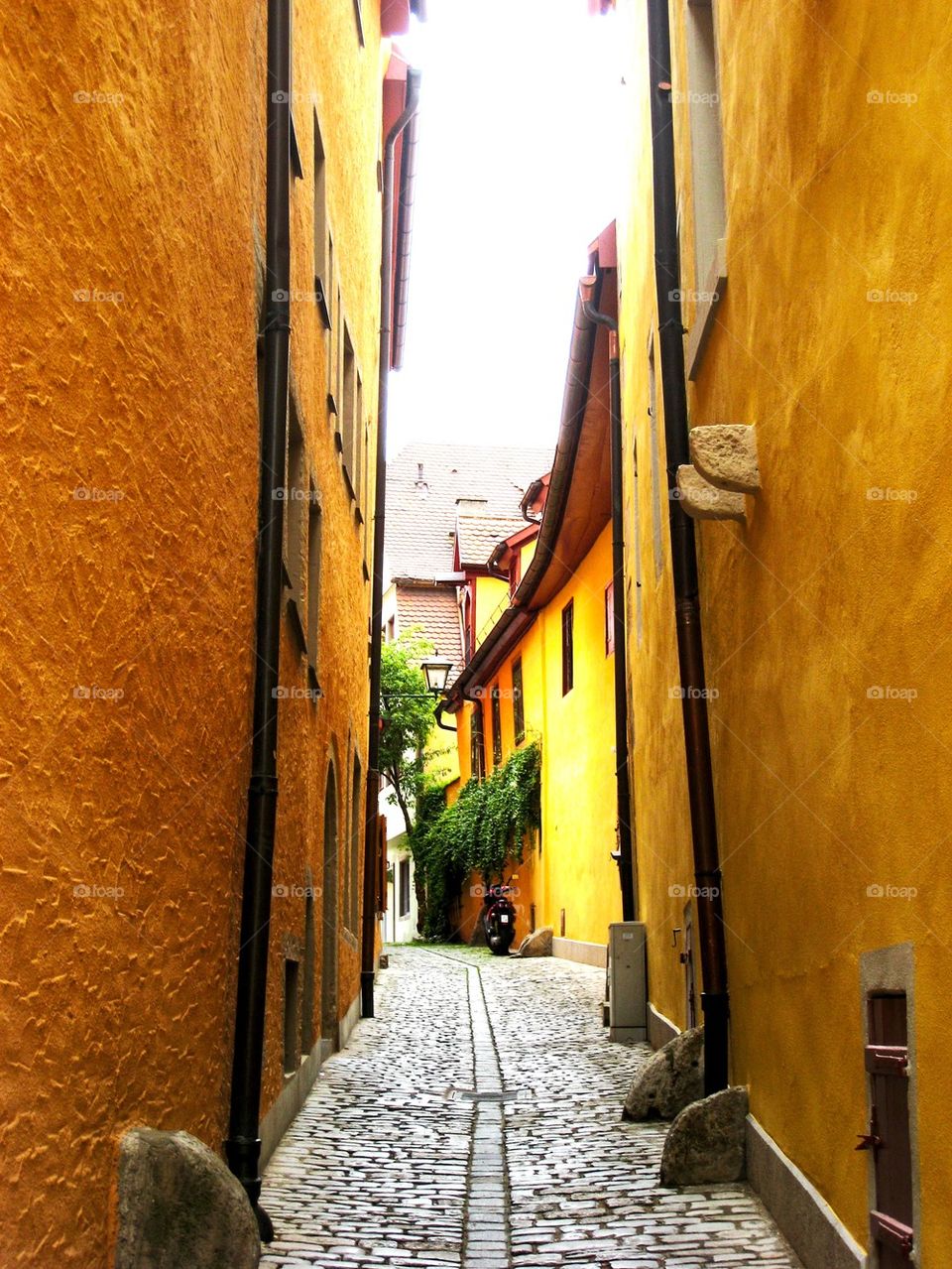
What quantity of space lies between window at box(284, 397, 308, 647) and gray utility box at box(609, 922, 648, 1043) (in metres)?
4.27

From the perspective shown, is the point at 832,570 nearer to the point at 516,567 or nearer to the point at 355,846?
the point at 355,846

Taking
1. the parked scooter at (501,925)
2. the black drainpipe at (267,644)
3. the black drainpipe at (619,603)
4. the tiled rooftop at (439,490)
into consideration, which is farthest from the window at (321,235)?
the tiled rooftop at (439,490)

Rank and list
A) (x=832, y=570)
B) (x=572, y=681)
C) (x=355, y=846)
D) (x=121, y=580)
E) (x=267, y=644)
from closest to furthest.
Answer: (x=121, y=580), (x=832, y=570), (x=267, y=644), (x=355, y=846), (x=572, y=681)

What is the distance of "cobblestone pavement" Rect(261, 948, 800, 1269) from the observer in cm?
532

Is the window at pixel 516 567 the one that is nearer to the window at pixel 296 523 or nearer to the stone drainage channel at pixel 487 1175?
the stone drainage channel at pixel 487 1175

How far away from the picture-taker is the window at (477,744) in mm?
29873

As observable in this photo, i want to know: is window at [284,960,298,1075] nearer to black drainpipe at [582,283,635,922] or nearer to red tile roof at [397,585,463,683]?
black drainpipe at [582,283,635,922]

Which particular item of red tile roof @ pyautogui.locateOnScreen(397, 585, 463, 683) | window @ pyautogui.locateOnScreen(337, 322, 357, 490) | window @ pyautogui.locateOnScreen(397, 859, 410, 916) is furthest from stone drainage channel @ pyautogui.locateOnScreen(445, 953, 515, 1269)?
window @ pyautogui.locateOnScreen(397, 859, 410, 916)

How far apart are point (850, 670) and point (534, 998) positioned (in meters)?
11.4

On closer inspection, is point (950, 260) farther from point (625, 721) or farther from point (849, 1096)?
point (625, 721)

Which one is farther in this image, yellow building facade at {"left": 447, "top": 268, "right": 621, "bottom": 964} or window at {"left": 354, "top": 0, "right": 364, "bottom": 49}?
yellow building facade at {"left": 447, "top": 268, "right": 621, "bottom": 964}

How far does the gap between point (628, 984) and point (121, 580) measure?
8286mm

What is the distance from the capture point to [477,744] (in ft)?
101

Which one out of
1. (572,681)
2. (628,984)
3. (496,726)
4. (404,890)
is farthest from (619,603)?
(404,890)
